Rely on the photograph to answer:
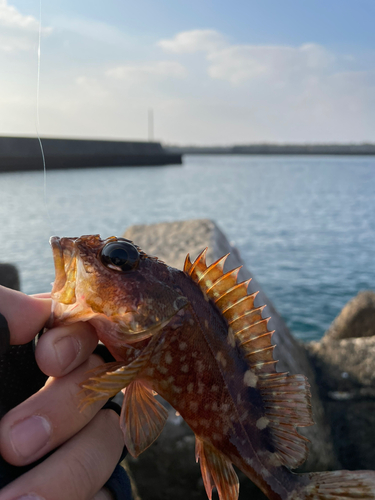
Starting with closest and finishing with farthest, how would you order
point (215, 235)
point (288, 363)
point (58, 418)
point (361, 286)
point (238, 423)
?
point (58, 418) → point (238, 423) → point (288, 363) → point (215, 235) → point (361, 286)

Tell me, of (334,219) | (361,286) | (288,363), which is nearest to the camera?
(288,363)

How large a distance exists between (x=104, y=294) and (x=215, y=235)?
14.7 ft

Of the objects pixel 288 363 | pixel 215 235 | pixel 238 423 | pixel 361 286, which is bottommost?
pixel 361 286

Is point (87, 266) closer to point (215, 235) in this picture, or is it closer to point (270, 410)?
point (270, 410)

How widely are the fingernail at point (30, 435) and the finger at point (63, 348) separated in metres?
0.20

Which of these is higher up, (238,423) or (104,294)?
(104,294)

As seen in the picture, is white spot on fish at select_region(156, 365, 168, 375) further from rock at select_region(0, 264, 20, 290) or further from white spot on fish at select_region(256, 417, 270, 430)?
rock at select_region(0, 264, 20, 290)

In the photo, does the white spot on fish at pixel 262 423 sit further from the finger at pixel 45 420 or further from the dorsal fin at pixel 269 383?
the finger at pixel 45 420

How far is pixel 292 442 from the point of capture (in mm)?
1882

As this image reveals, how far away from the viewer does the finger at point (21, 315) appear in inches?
64.5

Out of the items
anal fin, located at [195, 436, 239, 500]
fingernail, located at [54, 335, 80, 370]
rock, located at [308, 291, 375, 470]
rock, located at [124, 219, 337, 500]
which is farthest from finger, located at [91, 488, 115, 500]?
rock, located at [308, 291, 375, 470]

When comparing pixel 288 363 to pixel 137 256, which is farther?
pixel 288 363

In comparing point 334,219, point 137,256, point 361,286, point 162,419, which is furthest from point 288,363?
point 334,219

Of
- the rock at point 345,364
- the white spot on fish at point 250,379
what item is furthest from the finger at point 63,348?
the rock at point 345,364
